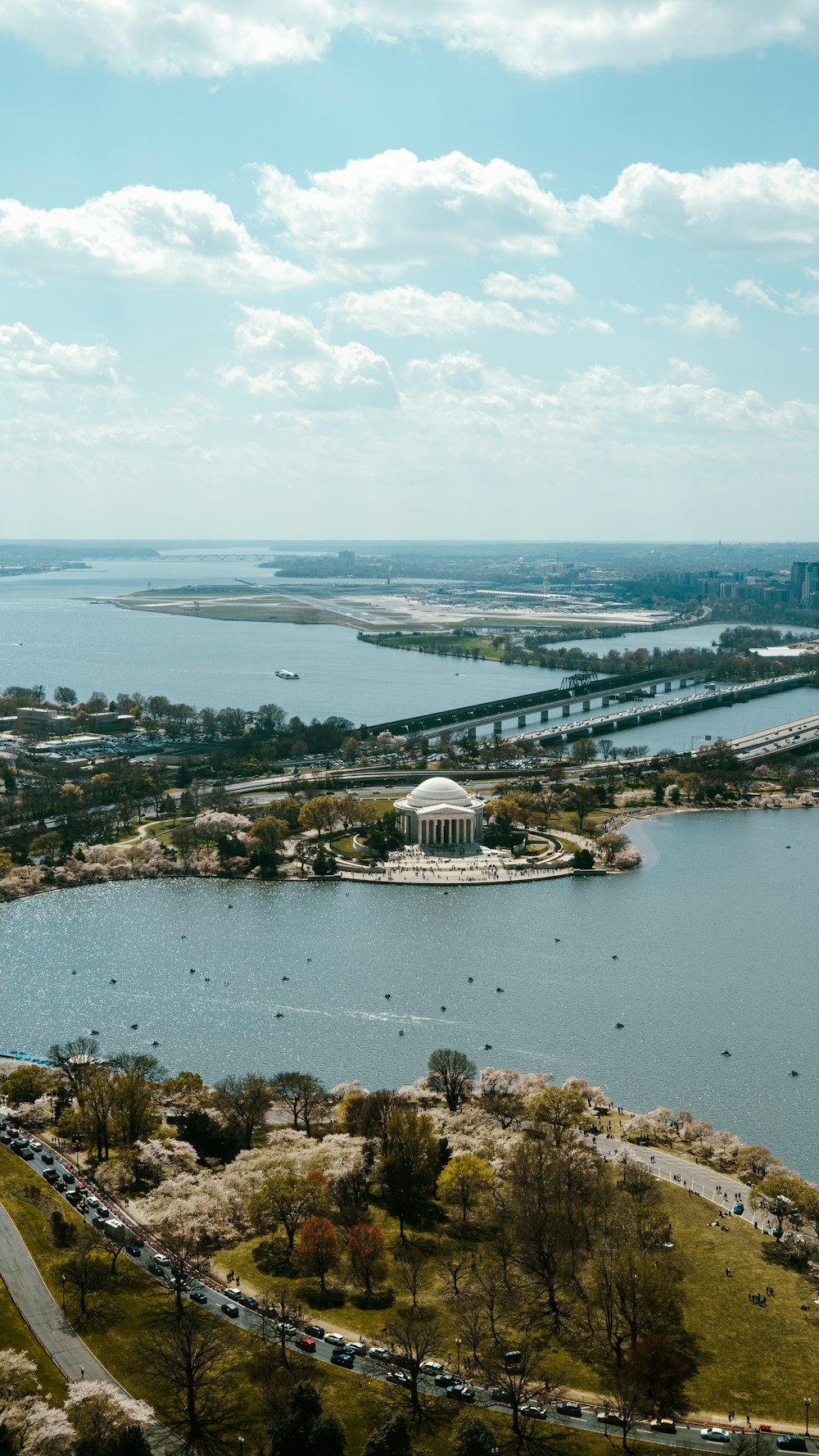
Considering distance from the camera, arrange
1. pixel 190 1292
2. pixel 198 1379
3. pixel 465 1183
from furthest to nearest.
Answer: pixel 465 1183
pixel 190 1292
pixel 198 1379

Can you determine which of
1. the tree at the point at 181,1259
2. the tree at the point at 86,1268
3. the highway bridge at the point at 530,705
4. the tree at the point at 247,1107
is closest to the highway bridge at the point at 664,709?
the highway bridge at the point at 530,705

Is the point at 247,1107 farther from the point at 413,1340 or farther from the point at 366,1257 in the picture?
the point at 413,1340

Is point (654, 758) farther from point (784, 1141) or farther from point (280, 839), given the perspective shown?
point (784, 1141)

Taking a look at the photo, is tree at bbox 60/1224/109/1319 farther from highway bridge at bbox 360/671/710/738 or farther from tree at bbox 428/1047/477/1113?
highway bridge at bbox 360/671/710/738

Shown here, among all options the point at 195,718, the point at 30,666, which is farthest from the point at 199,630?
the point at 195,718

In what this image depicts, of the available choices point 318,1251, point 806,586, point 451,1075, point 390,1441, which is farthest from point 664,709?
point 806,586

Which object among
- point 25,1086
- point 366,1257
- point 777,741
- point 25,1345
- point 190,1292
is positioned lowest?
point 190,1292

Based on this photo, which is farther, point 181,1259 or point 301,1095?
point 301,1095

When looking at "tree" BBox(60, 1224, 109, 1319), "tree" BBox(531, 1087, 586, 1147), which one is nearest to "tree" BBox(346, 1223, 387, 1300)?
"tree" BBox(60, 1224, 109, 1319)
